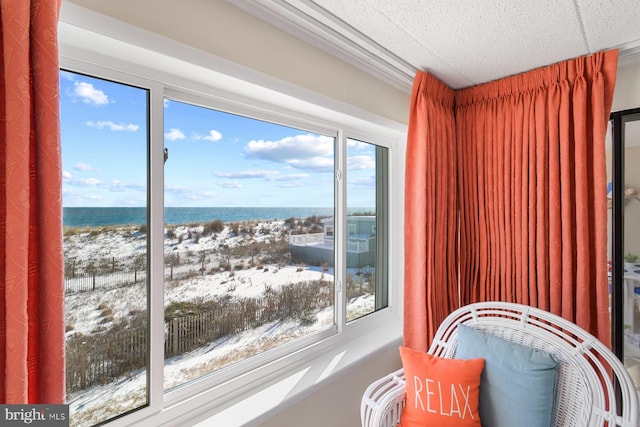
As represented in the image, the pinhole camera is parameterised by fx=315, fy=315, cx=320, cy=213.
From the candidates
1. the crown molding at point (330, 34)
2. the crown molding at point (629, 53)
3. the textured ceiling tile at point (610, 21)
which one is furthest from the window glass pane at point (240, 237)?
the crown molding at point (629, 53)

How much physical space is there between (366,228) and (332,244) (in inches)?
14.1

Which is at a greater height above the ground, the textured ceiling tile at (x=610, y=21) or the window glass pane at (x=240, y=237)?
the textured ceiling tile at (x=610, y=21)

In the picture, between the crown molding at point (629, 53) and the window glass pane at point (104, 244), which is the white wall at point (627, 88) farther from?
the window glass pane at point (104, 244)

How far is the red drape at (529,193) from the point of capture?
171cm

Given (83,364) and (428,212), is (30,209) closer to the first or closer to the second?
(83,364)

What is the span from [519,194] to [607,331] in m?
0.85

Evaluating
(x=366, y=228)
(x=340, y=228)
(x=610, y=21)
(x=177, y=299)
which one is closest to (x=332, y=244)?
(x=340, y=228)

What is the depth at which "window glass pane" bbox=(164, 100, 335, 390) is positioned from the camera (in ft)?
4.50

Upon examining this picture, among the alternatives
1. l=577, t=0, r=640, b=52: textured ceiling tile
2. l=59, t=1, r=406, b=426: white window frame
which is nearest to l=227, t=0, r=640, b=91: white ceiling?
l=577, t=0, r=640, b=52: textured ceiling tile

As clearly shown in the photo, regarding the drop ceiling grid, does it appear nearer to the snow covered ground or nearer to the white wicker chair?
the snow covered ground

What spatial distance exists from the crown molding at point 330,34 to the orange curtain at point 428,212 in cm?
22

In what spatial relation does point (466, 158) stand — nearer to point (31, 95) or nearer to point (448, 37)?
point (448, 37)

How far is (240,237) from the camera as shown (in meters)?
1.58

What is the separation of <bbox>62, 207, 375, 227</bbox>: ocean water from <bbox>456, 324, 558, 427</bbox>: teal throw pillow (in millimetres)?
1166
